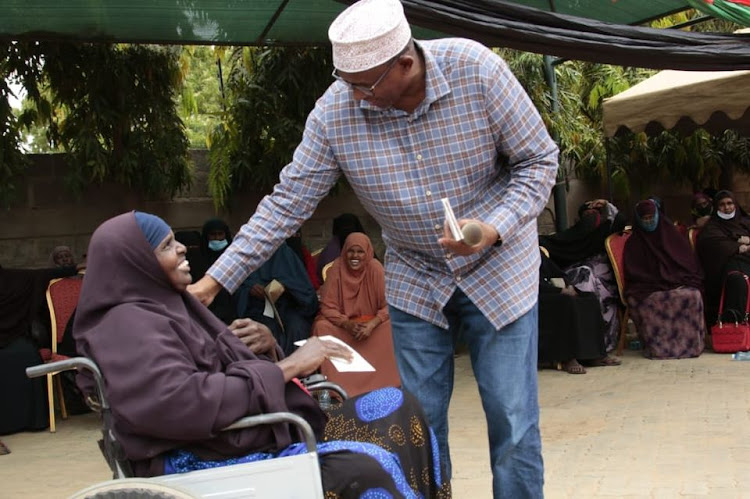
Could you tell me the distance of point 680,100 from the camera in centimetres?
846

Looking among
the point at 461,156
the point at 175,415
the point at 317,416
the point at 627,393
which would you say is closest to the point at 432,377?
the point at 317,416

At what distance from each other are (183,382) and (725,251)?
7671mm

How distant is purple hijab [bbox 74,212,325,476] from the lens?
2.66 m

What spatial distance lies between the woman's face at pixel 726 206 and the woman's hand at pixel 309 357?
24.1 ft

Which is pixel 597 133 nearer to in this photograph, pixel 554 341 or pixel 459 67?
pixel 554 341

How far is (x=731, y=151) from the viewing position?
479 inches

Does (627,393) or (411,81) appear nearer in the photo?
(411,81)

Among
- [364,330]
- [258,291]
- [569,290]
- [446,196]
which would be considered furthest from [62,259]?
[446,196]

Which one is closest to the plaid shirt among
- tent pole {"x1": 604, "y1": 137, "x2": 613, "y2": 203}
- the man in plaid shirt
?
the man in plaid shirt

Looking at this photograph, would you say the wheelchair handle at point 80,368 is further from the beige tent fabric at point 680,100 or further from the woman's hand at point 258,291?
the beige tent fabric at point 680,100

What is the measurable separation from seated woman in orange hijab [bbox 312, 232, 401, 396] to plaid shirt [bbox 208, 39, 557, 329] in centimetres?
375

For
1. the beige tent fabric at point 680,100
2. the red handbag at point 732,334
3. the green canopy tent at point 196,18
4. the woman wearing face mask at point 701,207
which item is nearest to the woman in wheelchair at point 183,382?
the green canopy tent at point 196,18

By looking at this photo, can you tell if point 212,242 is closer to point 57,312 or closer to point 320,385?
point 57,312

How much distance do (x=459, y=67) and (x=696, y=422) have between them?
3.86 metres
